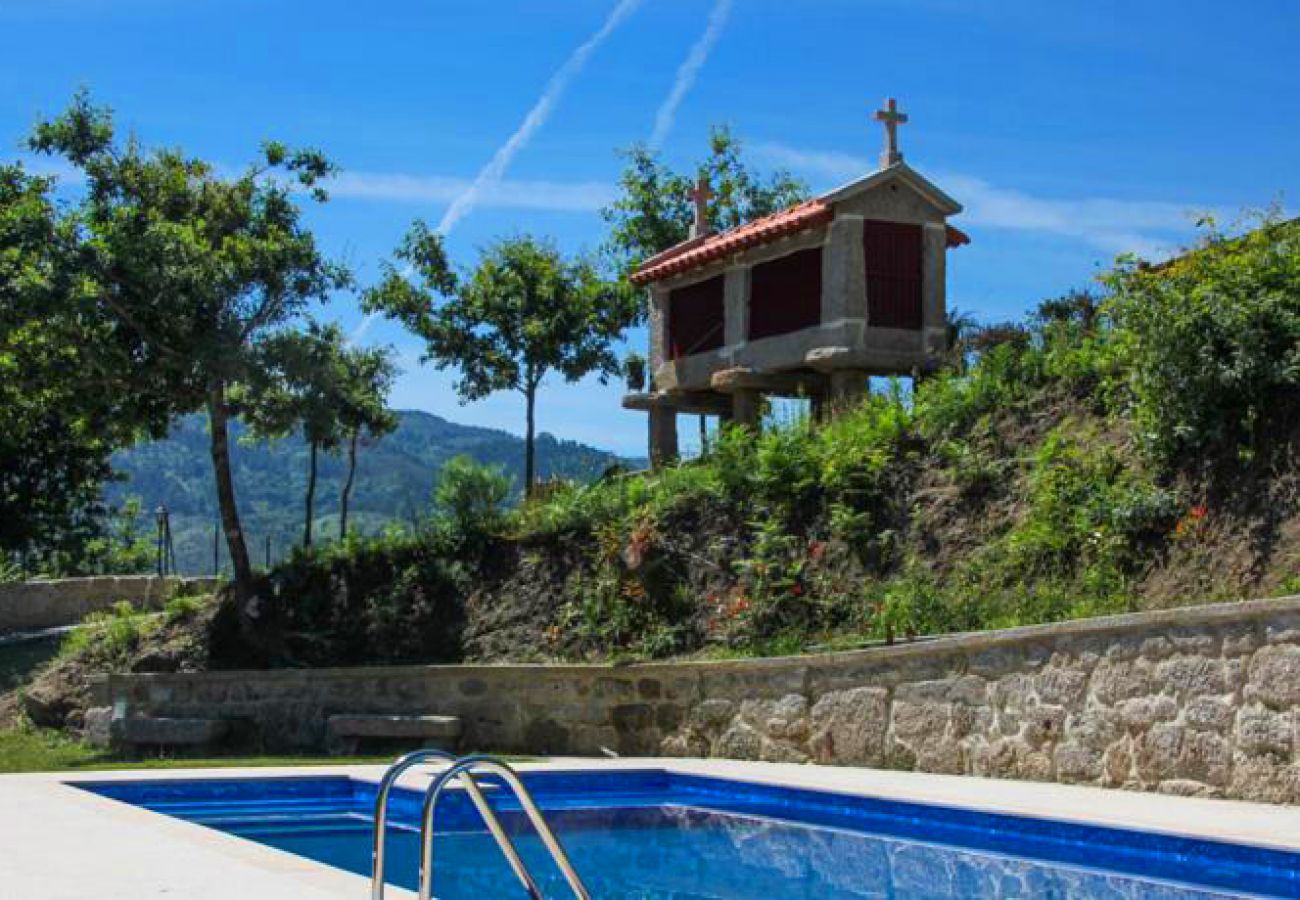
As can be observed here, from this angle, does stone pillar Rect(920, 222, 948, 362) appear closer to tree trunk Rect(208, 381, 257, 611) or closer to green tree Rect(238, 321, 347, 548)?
green tree Rect(238, 321, 347, 548)

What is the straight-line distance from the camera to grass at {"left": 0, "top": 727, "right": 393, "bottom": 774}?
13289 millimetres

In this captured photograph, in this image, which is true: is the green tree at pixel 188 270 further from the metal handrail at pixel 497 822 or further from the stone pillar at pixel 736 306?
the metal handrail at pixel 497 822

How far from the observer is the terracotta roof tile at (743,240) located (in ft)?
58.2

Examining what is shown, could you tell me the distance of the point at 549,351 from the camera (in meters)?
26.3

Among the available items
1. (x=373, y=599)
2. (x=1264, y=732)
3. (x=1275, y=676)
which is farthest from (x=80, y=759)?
(x=1275, y=676)

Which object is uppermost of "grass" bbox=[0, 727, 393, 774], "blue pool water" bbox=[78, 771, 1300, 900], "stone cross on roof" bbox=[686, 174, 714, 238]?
"stone cross on roof" bbox=[686, 174, 714, 238]

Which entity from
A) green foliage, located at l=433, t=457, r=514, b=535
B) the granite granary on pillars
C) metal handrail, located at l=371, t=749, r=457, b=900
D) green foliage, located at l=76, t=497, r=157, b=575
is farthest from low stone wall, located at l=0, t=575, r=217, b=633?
metal handrail, located at l=371, t=749, r=457, b=900

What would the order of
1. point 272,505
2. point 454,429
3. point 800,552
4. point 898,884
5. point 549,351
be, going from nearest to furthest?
point 898,884 → point 800,552 → point 549,351 → point 272,505 → point 454,429

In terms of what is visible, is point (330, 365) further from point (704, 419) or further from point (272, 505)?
point (272, 505)

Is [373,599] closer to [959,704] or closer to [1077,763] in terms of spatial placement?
[959,704]

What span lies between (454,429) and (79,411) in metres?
140

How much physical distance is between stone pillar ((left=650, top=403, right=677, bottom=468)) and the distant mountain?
75407 millimetres

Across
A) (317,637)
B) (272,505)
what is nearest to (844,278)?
(317,637)

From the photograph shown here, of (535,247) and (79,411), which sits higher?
(535,247)
